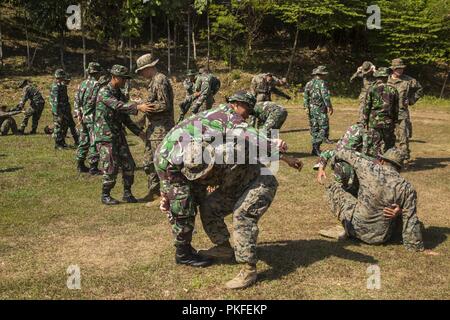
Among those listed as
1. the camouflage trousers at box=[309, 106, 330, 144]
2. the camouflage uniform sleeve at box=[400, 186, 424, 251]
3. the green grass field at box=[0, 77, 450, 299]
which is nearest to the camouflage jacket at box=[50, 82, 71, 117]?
the green grass field at box=[0, 77, 450, 299]

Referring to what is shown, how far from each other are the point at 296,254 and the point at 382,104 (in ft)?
14.5

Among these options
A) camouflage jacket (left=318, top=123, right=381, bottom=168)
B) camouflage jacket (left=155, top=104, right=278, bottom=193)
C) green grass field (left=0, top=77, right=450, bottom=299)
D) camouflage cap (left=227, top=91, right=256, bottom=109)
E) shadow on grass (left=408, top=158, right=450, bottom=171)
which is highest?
camouflage cap (left=227, top=91, right=256, bottom=109)

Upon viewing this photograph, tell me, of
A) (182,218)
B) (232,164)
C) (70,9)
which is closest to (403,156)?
(232,164)

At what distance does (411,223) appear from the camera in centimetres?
647

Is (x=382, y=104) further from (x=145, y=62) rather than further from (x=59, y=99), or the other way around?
(x=59, y=99)

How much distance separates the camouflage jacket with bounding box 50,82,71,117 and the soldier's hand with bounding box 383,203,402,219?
961 cm

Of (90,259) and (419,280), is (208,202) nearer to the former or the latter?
(90,259)

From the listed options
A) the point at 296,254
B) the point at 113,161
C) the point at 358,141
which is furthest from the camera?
the point at 358,141

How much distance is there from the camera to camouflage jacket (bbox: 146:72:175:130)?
8484mm

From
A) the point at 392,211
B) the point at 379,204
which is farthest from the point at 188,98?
the point at 392,211

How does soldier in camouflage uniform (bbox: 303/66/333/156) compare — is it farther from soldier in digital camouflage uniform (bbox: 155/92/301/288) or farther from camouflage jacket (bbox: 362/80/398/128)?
soldier in digital camouflage uniform (bbox: 155/92/301/288)

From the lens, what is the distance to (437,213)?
846 centimetres

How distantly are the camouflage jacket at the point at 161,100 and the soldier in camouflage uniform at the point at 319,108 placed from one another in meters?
5.38

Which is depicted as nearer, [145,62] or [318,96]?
[145,62]
